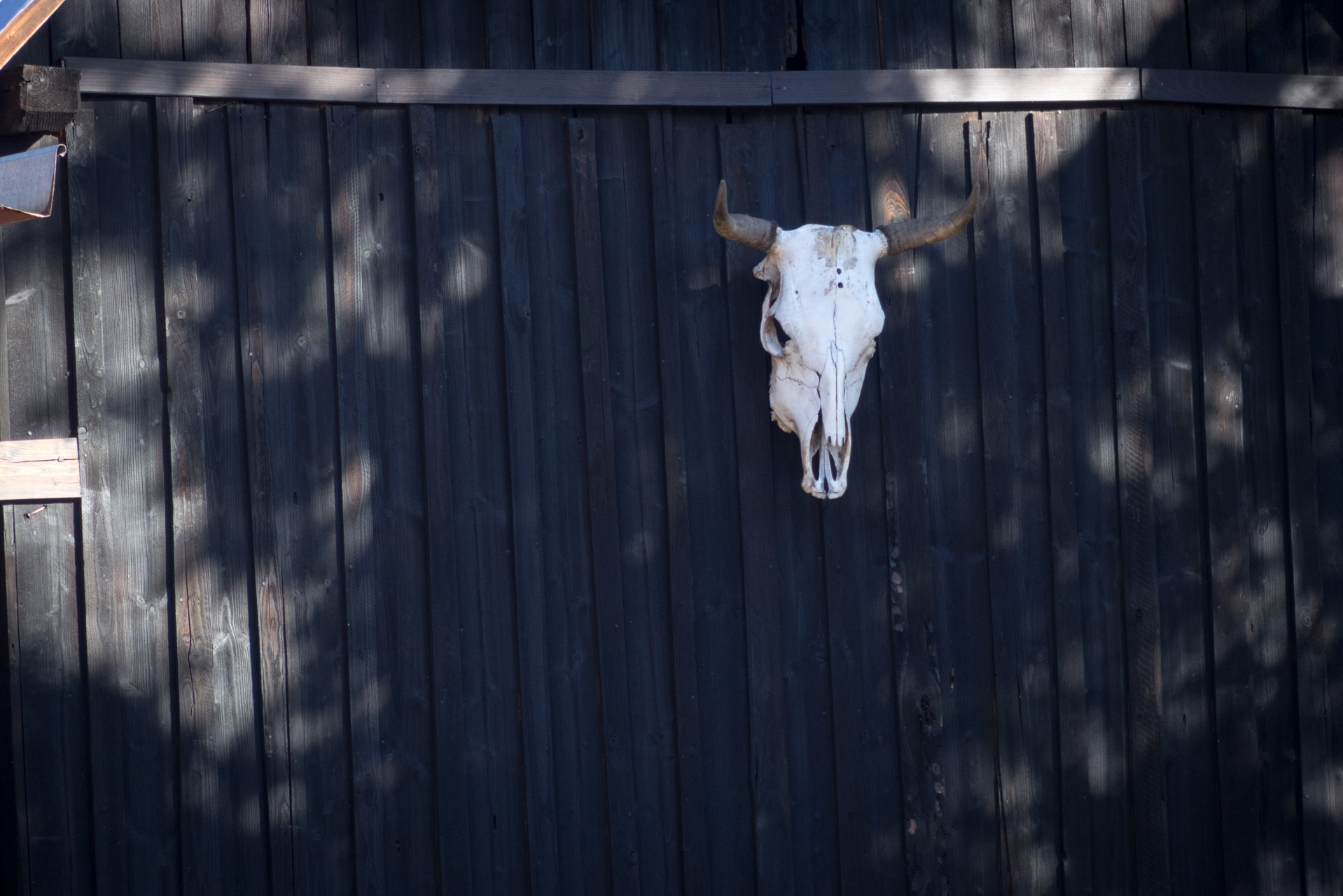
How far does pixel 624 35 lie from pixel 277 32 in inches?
49.2

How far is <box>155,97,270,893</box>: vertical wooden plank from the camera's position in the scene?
392cm

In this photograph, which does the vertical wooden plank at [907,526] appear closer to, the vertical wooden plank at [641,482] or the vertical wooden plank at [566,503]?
the vertical wooden plank at [641,482]

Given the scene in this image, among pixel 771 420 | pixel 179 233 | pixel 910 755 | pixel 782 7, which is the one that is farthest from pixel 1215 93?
pixel 179 233

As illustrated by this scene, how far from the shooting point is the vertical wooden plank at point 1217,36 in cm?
Result: 479

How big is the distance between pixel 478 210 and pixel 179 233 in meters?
1.02

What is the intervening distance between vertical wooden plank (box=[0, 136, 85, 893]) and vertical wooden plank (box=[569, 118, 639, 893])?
5.68 feet

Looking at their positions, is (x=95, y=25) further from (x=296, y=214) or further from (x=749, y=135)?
(x=749, y=135)

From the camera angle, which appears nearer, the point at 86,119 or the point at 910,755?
the point at 86,119

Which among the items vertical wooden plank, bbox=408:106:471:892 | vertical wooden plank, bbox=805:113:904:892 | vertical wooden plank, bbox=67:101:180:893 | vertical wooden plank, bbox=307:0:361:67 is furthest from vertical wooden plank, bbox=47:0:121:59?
vertical wooden plank, bbox=805:113:904:892

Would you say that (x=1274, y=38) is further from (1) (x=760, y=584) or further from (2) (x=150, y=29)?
(2) (x=150, y=29)

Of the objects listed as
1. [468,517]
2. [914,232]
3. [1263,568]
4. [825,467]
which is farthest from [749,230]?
[1263,568]

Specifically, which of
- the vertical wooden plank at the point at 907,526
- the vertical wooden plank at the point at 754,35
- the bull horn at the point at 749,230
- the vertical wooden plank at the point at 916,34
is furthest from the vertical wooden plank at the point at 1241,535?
the bull horn at the point at 749,230

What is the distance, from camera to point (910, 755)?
176 inches

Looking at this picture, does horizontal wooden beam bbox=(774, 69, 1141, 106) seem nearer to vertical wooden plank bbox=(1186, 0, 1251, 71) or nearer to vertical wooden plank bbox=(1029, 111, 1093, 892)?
vertical wooden plank bbox=(1029, 111, 1093, 892)
